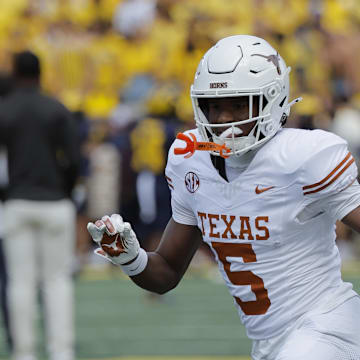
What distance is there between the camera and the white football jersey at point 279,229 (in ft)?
10.7

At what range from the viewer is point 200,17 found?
12.1 m

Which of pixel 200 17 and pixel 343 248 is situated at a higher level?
pixel 200 17

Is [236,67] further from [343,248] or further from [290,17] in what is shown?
[290,17]

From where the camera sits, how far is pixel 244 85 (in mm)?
3322

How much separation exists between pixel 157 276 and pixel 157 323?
4.39m

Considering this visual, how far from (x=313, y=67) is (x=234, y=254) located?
902 centimetres

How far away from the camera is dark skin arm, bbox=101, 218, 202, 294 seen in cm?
363

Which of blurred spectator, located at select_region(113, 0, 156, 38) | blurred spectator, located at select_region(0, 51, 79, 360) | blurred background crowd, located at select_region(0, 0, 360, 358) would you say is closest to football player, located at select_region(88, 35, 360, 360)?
blurred spectator, located at select_region(0, 51, 79, 360)

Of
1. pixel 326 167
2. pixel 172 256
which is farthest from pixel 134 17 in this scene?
pixel 326 167

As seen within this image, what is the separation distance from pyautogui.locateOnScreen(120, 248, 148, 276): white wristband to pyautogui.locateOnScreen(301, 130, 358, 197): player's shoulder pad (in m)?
0.61

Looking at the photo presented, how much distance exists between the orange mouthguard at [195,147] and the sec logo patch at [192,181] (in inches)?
2.6

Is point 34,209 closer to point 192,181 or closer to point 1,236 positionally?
point 1,236

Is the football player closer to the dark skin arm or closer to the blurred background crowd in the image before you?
the dark skin arm

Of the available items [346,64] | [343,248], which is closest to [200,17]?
[346,64]
